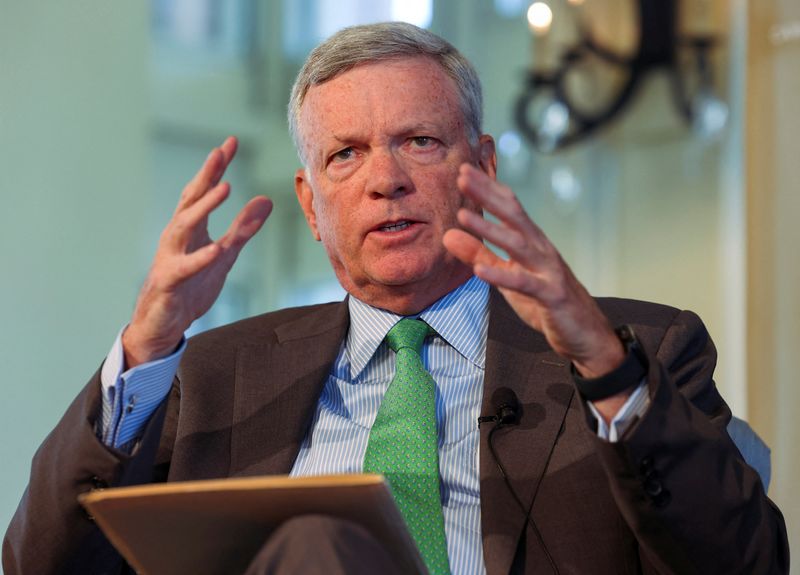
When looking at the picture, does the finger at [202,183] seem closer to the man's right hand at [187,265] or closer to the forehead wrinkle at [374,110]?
the man's right hand at [187,265]

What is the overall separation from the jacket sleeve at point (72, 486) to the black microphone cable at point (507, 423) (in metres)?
0.55

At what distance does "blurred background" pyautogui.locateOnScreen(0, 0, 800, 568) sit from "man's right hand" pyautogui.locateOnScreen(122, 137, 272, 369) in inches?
54.9

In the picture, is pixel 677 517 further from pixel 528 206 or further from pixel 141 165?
pixel 528 206

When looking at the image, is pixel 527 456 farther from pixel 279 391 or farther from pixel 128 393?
pixel 128 393

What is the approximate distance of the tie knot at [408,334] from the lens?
2115mm

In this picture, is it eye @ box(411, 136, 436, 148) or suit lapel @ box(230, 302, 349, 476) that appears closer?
suit lapel @ box(230, 302, 349, 476)

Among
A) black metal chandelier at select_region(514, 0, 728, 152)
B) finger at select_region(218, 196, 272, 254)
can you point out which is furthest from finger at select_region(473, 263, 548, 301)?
black metal chandelier at select_region(514, 0, 728, 152)

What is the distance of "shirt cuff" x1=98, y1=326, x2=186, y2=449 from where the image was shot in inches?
69.9

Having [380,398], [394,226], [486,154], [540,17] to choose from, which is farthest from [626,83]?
[380,398]

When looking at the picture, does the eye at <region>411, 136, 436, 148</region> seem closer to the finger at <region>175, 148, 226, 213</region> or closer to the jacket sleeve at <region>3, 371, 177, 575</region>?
the finger at <region>175, 148, 226, 213</region>

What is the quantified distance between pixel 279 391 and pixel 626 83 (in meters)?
2.77

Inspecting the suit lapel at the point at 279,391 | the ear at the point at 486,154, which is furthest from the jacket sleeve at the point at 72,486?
the ear at the point at 486,154

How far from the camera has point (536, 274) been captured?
61.9 inches

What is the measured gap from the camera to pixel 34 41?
3.13m
